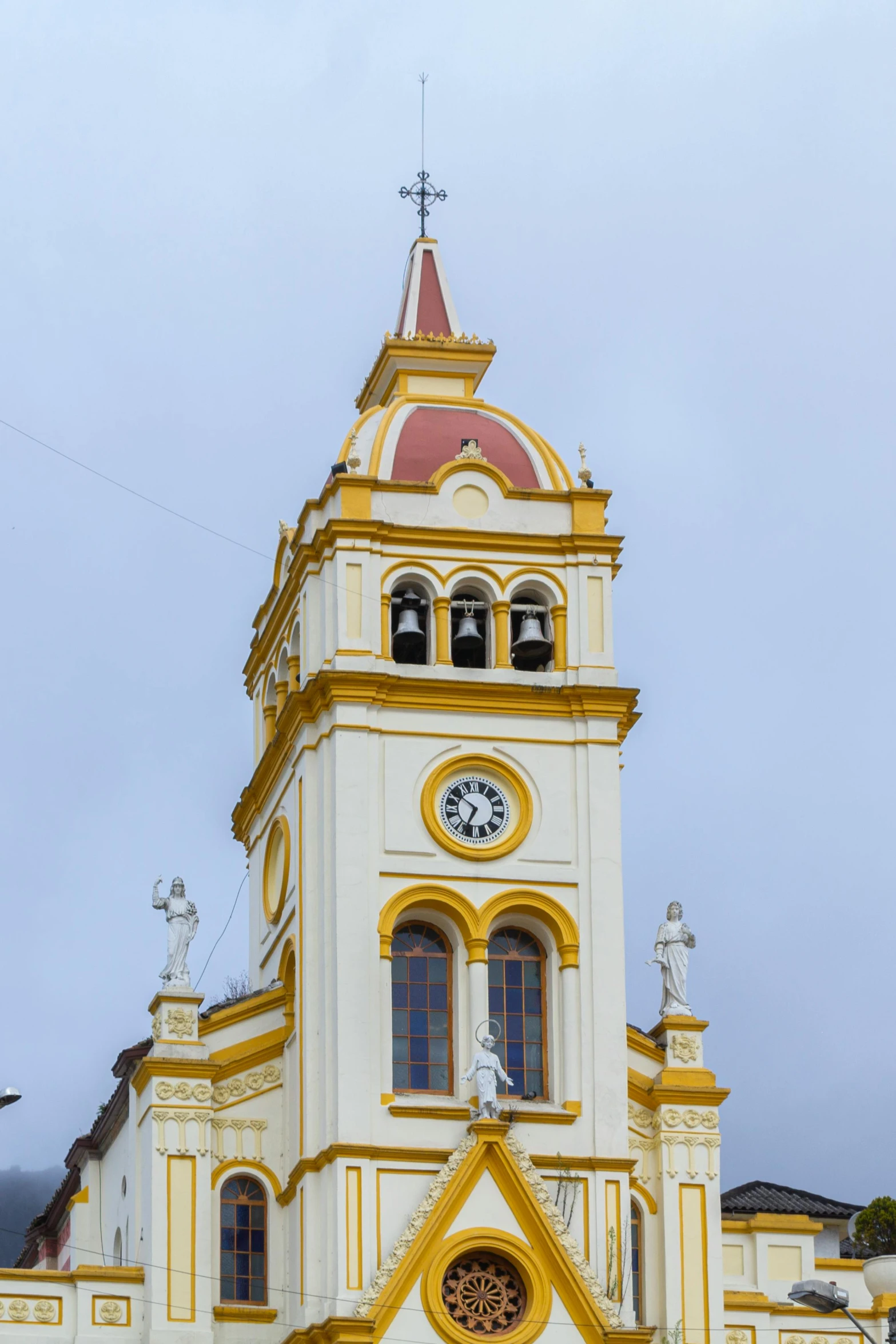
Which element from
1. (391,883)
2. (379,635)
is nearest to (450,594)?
(379,635)

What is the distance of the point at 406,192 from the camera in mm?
59094

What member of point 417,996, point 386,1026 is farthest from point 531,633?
point 386,1026

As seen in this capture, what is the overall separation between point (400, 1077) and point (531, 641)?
7958 millimetres

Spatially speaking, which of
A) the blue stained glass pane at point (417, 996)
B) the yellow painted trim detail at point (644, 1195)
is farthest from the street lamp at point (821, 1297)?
the blue stained glass pane at point (417, 996)

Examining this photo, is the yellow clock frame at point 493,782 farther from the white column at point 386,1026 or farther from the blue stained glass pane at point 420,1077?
the blue stained glass pane at point 420,1077

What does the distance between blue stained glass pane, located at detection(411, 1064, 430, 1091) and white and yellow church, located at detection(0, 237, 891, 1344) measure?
0.03 m

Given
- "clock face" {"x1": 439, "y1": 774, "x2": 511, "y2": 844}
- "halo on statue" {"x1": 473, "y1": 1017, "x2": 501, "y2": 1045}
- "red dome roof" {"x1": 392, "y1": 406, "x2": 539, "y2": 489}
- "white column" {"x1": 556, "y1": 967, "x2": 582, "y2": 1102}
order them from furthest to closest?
"red dome roof" {"x1": 392, "y1": 406, "x2": 539, "y2": 489}, "clock face" {"x1": 439, "y1": 774, "x2": 511, "y2": 844}, "white column" {"x1": 556, "y1": 967, "x2": 582, "y2": 1102}, "halo on statue" {"x1": 473, "y1": 1017, "x2": 501, "y2": 1045}

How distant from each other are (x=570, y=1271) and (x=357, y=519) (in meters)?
13.1

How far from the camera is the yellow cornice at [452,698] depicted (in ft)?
166

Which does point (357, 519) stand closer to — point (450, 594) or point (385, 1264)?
point (450, 594)

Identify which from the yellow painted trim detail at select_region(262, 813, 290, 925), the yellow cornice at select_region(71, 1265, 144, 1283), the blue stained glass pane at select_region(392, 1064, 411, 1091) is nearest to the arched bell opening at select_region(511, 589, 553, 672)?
the yellow painted trim detail at select_region(262, 813, 290, 925)

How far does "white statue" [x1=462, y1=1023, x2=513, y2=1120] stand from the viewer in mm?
48250

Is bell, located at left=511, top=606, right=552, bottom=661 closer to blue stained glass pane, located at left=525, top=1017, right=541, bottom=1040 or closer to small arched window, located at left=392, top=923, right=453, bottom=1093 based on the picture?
small arched window, located at left=392, top=923, right=453, bottom=1093

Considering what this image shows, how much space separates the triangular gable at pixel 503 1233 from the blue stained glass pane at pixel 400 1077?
5.18 ft
